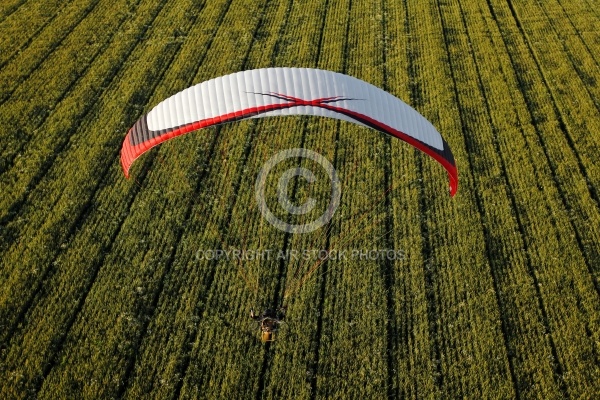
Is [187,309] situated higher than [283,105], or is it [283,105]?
[283,105]

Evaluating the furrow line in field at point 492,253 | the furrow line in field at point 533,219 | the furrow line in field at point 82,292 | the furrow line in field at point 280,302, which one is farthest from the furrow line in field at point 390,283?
the furrow line in field at point 82,292

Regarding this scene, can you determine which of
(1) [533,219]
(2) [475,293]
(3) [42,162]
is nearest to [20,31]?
(3) [42,162]

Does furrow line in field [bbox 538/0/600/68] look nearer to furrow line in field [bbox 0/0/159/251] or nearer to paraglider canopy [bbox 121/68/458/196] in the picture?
paraglider canopy [bbox 121/68/458/196]

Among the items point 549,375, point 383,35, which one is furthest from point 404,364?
point 383,35

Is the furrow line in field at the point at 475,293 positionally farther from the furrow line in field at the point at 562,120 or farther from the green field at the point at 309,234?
the furrow line in field at the point at 562,120

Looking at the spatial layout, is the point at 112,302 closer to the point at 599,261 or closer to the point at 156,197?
the point at 156,197

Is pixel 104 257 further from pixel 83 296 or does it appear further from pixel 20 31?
pixel 20 31

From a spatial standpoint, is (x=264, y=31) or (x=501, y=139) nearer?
(x=501, y=139)
